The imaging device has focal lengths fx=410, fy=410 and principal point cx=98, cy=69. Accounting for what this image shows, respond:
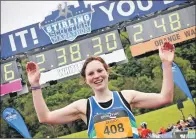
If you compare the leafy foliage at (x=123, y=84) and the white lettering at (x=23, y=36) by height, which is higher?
the white lettering at (x=23, y=36)

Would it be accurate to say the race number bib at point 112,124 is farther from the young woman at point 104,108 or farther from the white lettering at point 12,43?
the white lettering at point 12,43

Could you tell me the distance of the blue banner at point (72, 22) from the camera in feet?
13.0

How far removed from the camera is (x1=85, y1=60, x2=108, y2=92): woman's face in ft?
9.82

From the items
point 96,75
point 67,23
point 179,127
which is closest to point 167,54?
point 96,75

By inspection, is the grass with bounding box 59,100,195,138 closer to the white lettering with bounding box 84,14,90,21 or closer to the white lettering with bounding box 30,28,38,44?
the white lettering with bounding box 84,14,90,21

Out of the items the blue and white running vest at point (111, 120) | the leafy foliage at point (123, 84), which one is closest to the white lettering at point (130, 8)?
the leafy foliage at point (123, 84)

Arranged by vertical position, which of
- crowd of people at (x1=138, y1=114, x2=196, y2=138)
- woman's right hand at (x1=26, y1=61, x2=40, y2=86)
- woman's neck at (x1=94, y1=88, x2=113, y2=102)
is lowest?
crowd of people at (x1=138, y1=114, x2=196, y2=138)

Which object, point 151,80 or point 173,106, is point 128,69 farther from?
point 173,106

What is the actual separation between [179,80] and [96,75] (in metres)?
1.07

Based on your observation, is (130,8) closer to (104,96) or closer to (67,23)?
(67,23)

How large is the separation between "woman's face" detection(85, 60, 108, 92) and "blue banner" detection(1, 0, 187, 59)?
107 cm

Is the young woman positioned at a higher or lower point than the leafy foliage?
lower

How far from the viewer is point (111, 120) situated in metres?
3.07

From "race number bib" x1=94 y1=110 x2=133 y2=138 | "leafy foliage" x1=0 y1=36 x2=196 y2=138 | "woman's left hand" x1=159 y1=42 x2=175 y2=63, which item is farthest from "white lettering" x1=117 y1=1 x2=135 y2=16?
"woman's left hand" x1=159 y1=42 x2=175 y2=63
